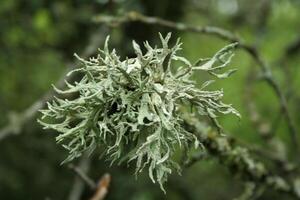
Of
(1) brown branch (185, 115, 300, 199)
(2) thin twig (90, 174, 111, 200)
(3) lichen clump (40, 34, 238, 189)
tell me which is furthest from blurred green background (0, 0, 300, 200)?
(3) lichen clump (40, 34, 238, 189)

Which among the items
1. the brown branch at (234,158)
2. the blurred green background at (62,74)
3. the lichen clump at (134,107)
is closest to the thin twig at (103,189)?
the brown branch at (234,158)

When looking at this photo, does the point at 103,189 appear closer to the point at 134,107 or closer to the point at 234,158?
the point at 234,158

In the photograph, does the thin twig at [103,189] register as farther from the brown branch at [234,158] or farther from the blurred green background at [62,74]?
the blurred green background at [62,74]

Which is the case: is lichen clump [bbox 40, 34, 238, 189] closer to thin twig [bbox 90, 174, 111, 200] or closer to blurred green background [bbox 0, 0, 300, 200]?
thin twig [bbox 90, 174, 111, 200]

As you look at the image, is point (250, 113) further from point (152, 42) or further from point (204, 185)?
point (204, 185)

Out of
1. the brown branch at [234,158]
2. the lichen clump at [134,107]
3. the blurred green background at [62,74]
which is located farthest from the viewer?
the blurred green background at [62,74]
